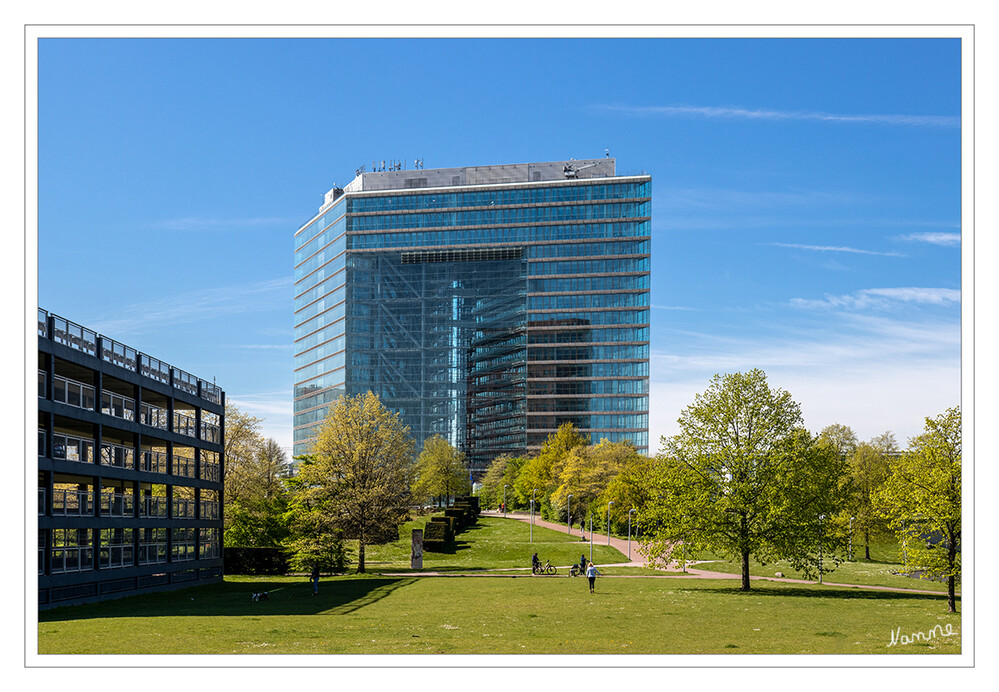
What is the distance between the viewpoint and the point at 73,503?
4078 centimetres

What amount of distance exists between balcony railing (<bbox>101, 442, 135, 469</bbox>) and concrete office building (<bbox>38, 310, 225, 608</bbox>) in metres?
0.06

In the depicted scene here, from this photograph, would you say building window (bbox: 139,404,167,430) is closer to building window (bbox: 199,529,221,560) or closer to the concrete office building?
the concrete office building

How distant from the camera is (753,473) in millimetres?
50719

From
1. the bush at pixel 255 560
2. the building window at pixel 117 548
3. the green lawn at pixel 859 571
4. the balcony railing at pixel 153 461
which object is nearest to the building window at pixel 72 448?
the building window at pixel 117 548

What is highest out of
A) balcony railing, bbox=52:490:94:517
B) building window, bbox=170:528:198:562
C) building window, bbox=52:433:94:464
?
building window, bbox=52:433:94:464

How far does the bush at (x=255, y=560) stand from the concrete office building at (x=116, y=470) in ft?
14.7

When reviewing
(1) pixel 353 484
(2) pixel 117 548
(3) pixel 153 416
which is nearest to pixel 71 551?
(2) pixel 117 548

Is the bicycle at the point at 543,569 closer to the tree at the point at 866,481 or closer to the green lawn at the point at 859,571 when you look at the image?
the green lawn at the point at 859,571

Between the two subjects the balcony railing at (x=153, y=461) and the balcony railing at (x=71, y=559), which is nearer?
the balcony railing at (x=71, y=559)

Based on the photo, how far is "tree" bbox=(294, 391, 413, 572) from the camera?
6425 centimetres

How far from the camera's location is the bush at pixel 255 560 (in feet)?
209

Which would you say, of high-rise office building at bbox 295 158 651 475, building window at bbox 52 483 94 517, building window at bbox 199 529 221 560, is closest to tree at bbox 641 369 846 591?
building window at bbox 199 529 221 560
